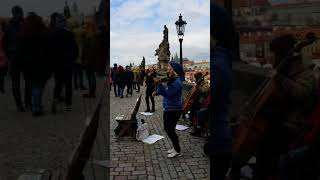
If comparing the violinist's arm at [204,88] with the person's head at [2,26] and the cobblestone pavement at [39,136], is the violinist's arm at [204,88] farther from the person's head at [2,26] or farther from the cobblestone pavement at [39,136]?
the person's head at [2,26]

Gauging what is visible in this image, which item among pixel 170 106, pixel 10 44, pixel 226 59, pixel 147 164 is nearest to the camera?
pixel 226 59

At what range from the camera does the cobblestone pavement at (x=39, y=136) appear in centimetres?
200

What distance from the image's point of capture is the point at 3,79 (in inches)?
75.7

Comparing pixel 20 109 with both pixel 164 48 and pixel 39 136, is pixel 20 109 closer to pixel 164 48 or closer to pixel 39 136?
pixel 39 136

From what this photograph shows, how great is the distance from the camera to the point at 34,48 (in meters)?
1.88

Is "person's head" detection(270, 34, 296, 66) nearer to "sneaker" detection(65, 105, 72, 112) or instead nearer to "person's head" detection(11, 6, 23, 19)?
"sneaker" detection(65, 105, 72, 112)

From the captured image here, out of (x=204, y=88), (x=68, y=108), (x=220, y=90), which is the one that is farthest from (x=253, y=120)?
(x=204, y=88)

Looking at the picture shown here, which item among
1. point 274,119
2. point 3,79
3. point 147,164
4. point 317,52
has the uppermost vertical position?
point 317,52

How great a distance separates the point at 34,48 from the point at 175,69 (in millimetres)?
1456

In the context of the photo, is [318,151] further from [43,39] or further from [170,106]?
[170,106]

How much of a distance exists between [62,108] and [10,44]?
1.44 ft

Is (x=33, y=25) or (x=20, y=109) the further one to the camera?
(x=20, y=109)

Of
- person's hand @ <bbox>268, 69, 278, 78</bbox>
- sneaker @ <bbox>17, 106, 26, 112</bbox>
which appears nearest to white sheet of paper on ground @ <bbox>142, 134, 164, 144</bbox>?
sneaker @ <bbox>17, 106, 26, 112</bbox>

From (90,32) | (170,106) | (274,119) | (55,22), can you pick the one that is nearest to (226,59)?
(274,119)
